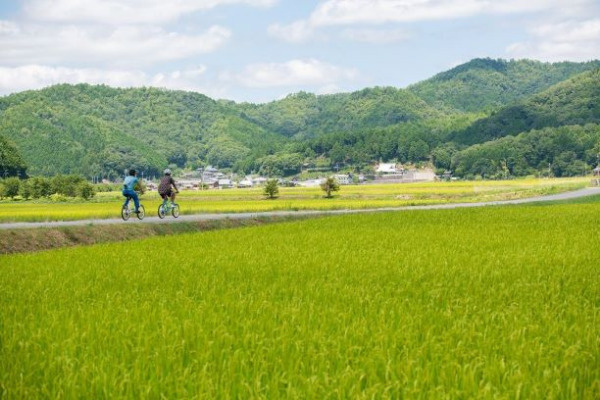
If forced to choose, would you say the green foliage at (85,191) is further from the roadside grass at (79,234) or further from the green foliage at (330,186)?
the roadside grass at (79,234)

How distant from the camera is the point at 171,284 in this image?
426 inches

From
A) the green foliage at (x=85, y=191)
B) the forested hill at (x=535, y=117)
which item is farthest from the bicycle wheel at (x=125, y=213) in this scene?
the forested hill at (x=535, y=117)

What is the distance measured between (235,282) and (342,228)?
13.4 metres

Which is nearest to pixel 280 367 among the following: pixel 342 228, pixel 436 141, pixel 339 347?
pixel 339 347

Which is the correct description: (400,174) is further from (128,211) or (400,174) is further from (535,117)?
(128,211)

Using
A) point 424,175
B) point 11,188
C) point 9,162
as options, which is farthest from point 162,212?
point 424,175

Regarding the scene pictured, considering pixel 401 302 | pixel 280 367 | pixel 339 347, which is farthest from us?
pixel 401 302

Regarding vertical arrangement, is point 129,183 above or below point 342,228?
above

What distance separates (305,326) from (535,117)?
193 metres

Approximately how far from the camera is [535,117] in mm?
191125

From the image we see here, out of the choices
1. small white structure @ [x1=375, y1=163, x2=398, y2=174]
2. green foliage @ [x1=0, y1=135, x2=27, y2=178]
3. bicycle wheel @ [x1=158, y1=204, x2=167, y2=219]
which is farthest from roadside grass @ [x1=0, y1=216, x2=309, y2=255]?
small white structure @ [x1=375, y1=163, x2=398, y2=174]

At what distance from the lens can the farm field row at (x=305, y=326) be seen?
524cm

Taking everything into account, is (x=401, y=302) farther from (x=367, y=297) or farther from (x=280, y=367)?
(x=280, y=367)

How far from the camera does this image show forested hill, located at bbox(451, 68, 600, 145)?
185750 mm
